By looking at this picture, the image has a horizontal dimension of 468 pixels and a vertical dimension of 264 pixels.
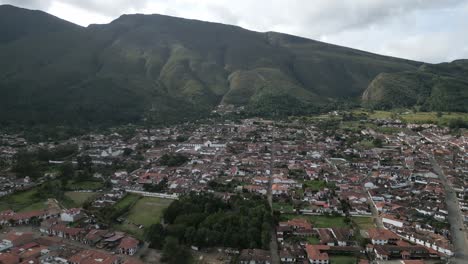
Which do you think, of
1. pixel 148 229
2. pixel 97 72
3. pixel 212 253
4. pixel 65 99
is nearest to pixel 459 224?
pixel 212 253

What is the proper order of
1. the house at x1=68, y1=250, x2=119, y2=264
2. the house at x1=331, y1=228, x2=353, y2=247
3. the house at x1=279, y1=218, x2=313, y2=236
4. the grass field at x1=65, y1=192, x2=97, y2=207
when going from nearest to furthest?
the house at x1=68, y1=250, x2=119, y2=264 < the house at x1=331, y1=228, x2=353, y2=247 < the house at x1=279, y1=218, x2=313, y2=236 < the grass field at x1=65, y1=192, x2=97, y2=207

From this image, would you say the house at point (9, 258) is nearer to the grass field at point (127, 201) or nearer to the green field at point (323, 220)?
the grass field at point (127, 201)

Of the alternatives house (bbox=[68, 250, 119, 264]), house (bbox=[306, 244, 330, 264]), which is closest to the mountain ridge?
house (bbox=[68, 250, 119, 264])

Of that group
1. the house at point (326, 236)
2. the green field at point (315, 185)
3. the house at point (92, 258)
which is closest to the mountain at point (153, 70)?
the green field at point (315, 185)

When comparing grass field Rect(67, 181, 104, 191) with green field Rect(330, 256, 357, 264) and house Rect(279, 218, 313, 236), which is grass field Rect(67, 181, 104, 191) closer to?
house Rect(279, 218, 313, 236)

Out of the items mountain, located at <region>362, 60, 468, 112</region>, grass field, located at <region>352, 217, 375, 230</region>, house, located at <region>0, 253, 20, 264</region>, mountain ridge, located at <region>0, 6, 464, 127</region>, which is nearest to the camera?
house, located at <region>0, 253, 20, 264</region>

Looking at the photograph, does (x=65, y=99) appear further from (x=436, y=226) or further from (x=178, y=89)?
(x=436, y=226)
